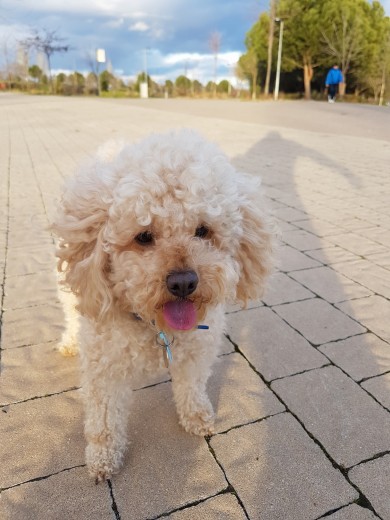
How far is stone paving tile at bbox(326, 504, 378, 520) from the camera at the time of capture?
1.72 m

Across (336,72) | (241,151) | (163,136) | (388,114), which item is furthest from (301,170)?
(336,72)

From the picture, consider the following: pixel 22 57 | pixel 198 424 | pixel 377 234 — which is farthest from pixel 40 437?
pixel 22 57

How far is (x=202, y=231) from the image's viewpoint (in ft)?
5.70

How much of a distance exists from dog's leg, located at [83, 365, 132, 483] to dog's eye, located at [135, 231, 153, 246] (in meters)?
0.66

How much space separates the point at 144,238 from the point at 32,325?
171 centimetres

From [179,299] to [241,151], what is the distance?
847 centimetres

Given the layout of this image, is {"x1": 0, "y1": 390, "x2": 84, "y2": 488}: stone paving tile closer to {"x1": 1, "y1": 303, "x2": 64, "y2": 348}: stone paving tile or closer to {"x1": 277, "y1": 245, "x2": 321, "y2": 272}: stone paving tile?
{"x1": 1, "y1": 303, "x2": 64, "y2": 348}: stone paving tile

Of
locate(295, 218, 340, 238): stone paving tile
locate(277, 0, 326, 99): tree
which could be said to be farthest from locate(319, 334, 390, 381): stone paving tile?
locate(277, 0, 326, 99): tree

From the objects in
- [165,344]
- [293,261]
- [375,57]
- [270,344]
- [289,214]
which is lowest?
[270,344]

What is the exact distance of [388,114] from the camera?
16.7m

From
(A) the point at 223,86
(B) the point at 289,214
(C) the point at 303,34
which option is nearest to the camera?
(B) the point at 289,214

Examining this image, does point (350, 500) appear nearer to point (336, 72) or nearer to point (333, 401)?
point (333, 401)

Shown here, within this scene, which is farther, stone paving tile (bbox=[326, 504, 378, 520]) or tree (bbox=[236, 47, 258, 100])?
tree (bbox=[236, 47, 258, 100])

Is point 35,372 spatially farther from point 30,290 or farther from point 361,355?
point 361,355
